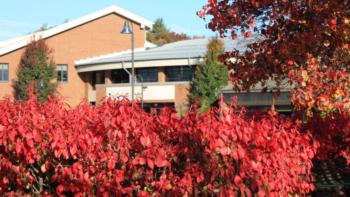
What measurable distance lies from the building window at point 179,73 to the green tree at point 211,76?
8.20 feet

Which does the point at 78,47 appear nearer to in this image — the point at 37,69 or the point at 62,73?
the point at 62,73

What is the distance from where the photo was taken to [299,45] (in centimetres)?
844

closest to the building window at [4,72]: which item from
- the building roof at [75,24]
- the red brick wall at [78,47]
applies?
the red brick wall at [78,47]

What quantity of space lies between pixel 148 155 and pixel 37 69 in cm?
3992

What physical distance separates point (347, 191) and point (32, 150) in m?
5.43

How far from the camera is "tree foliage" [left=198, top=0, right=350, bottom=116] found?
800cm

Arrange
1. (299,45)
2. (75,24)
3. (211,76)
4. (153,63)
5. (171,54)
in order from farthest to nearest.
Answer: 1. (75,24)
2. (171,54)
3. (153,63)
4. (211,76)
5. (299,45)

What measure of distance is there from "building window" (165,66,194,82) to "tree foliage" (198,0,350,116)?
101 feet

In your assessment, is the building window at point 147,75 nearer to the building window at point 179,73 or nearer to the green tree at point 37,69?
the building window at point 179,73

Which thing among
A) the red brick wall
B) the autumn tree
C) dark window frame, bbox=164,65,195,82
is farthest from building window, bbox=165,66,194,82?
the autumn tree

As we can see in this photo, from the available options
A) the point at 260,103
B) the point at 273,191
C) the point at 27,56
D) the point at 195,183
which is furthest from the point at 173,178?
the point at 27,56

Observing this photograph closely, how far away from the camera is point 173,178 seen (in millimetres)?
5840

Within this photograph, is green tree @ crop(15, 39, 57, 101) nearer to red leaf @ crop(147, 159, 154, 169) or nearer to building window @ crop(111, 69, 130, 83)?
building window @ crop(111, 69, 130, 83)

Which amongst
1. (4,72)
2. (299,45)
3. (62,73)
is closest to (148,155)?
(299,45)
